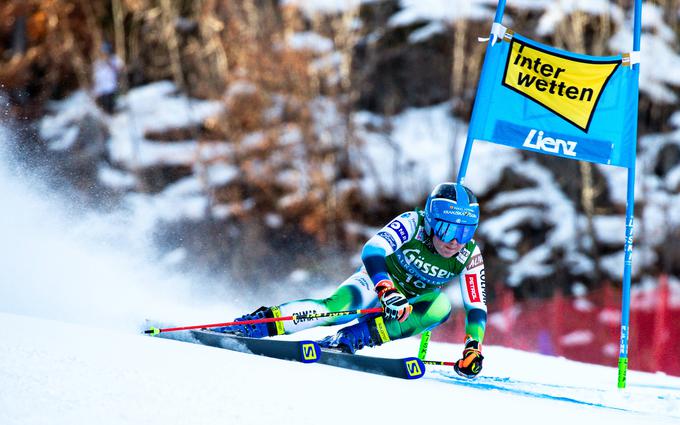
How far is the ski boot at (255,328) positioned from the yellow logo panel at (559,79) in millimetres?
2350

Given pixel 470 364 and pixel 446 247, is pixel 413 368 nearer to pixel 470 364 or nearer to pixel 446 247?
pixel 470 364

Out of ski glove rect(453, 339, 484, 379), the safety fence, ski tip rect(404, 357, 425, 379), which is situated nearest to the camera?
ski tip rect(404, 357, 425, 379)

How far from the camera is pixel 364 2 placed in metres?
23.5

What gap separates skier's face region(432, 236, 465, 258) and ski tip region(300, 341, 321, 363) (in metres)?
1.02

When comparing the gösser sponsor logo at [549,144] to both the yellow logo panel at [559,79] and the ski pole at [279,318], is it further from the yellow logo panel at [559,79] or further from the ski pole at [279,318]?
the ski pole at [279,318]

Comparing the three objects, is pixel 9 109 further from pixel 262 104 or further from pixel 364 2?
pixel 364 2

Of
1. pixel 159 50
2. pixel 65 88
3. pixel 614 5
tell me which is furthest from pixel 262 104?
pixel 614 5

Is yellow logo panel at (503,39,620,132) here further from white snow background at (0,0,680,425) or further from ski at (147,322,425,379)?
ski at (147,322,425,379)

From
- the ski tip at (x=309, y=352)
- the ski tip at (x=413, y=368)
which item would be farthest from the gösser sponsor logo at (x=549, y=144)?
the ski tip at (x=309, y=352)

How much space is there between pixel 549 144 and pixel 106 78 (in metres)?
17.2

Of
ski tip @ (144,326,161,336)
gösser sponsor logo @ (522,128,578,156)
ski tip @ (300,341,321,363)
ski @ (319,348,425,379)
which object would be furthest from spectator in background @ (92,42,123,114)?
ski tip @ (300,341,321,363)

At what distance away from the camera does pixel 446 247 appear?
18.3ft

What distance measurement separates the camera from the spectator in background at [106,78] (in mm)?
21766

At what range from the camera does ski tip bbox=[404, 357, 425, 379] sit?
5137mm
